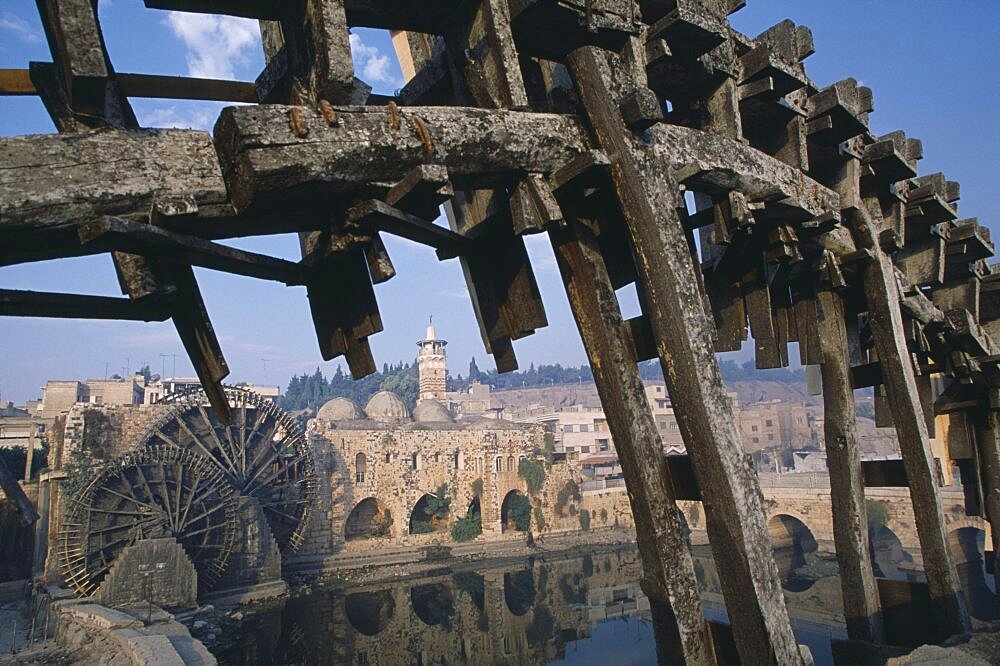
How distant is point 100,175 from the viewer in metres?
1.93

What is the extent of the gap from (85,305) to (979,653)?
3.87 m

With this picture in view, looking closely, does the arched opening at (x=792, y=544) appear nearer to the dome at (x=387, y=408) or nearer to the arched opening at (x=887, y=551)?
the arched opening at (x=887, y=551)

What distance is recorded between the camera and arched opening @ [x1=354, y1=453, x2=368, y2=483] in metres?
31.7

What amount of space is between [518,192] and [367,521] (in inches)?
1285

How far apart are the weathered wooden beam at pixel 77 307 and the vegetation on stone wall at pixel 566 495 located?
3459cm

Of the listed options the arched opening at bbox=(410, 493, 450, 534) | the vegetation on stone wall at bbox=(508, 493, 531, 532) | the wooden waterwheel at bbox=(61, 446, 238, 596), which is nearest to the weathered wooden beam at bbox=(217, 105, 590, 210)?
the wooden waterwheel at bbox=(61, 446, 238, 596)

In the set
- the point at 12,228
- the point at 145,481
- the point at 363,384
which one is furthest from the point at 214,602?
the point at 363,384

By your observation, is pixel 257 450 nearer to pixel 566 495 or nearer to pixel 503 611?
pixel 503 611

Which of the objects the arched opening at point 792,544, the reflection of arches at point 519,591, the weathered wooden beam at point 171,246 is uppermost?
the weathered wooden beam at point 171,246

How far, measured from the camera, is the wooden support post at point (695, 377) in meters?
2.44

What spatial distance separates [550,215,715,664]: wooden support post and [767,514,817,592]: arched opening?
28962 mm

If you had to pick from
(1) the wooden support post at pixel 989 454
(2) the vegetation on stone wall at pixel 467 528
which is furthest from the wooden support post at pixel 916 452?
(2) the vegetation on stone wall at pixel 467 528

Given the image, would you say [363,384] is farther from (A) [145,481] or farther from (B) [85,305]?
(B) [85,305]

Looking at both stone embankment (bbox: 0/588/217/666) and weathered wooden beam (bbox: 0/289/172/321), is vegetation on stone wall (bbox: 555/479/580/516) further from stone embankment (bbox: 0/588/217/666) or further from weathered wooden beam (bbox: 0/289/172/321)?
weathered wooden beam (bbox: 0/289/172/321)
